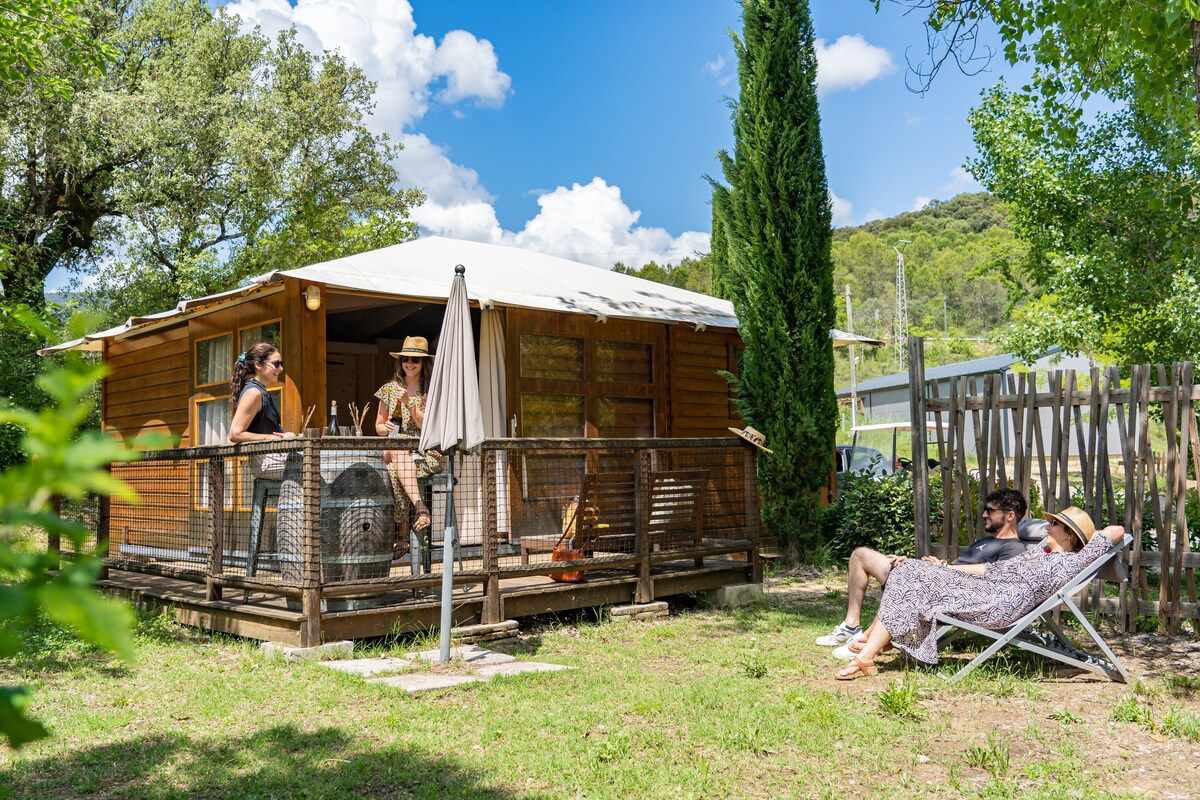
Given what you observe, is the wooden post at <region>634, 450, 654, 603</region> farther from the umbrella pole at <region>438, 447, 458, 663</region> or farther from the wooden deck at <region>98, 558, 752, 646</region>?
the umbrella pole at <region>438, 447, 458, 663</region>

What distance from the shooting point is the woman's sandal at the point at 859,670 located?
19.1 feet

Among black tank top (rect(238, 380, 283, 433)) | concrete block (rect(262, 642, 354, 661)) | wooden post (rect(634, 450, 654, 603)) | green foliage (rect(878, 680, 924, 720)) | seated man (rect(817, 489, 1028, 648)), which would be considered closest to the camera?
green foliage (rect(878, 680, 924, 720))

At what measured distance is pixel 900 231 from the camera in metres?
96.5

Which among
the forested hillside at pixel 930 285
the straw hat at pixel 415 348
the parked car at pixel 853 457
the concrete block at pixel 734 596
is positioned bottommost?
the concrete block at pixel 734 596

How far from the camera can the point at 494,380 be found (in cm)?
959

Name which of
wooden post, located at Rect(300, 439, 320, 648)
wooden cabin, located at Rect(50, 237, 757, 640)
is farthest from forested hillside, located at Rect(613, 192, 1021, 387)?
wooden post, located at Rect(300, 439, 320, 648)

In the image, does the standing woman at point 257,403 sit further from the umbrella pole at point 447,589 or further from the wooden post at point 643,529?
the wooden post at point 643,529

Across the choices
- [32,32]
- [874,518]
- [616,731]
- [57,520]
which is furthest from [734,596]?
[32,32]

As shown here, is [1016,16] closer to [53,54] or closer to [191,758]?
[191,758]

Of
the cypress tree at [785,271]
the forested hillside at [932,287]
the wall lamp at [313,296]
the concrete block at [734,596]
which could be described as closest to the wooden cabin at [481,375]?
the wall lamp at [313,296]

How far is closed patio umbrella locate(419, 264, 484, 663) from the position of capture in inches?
248

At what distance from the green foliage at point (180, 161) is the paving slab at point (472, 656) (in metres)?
17.2

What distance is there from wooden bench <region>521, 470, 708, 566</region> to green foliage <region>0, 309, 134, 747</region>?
688cm

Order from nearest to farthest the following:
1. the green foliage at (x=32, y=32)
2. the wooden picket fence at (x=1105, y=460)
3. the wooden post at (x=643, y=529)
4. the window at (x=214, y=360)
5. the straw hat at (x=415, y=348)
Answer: the wooden picket fence at (x=1105, y=460) → the straw hat at (x=415, y=348) → the wooden post at (x=643, y=529) → the green foliage at (x=32, y=32) → the window at (x=214, y=360)
